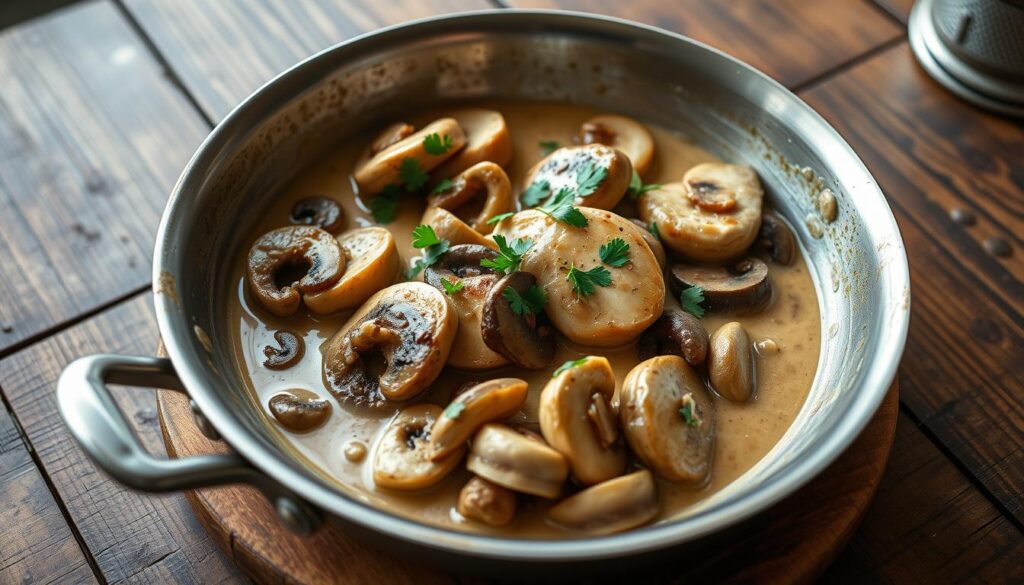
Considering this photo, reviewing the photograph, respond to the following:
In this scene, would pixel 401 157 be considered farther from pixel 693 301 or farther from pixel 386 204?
pixel 693 301

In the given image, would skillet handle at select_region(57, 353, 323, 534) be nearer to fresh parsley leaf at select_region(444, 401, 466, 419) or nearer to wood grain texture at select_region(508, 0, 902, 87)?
fresh parsley leaf at select_region(444, 401, 466, 419)

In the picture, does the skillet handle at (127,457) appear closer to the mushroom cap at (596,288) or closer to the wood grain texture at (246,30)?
the mushroom cap at (596,288)

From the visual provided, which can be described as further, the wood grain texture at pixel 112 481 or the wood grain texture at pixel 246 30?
the wood grain texture at pixel 246 30

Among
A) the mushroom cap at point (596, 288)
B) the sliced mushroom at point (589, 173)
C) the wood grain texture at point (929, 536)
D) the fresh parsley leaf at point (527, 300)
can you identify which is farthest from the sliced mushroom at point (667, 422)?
the sliced mushroom at point (589, 173)

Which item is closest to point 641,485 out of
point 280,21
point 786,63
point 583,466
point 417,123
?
point 583,466

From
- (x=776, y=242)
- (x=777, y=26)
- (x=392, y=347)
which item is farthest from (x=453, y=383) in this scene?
(x=777, y=26)
